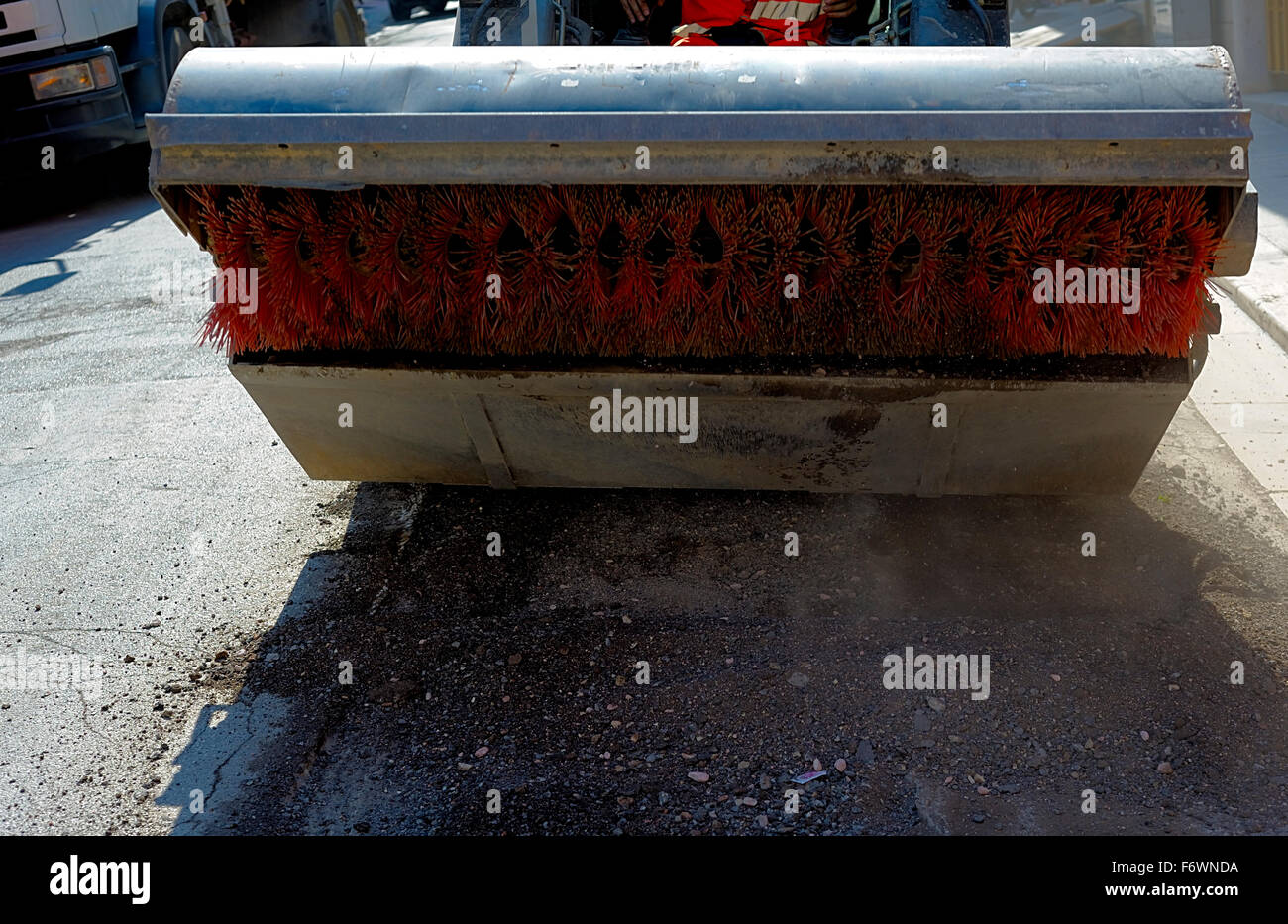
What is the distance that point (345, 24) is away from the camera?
432 inches

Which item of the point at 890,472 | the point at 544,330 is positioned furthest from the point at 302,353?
the point at 890,472

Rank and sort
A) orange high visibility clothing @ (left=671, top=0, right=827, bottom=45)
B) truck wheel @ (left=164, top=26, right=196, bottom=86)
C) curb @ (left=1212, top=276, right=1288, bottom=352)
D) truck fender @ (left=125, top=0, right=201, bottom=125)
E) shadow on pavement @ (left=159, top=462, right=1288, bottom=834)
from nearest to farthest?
shadow on pavement @ (left=159, top=462, right=1288, bottom=834)
orange high visibility clothing @ (left=671, top=0, right=827, bottom=45)
curb @ (left=1212, top=276, right=1288, bottom=352)
truck fender @ (left=125, top=0, right=201, bottom=125)
truck wheel @ (left=164, top=26, right=196, bottom=86)

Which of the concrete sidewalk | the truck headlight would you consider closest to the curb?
the concrete sidewalk

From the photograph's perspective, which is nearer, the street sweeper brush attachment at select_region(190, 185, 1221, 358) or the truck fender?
the street sweeper brush attachment at select_region(190, 185, 1221, 358)

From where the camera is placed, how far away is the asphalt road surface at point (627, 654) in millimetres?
2605

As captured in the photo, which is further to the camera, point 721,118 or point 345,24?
point 345,24

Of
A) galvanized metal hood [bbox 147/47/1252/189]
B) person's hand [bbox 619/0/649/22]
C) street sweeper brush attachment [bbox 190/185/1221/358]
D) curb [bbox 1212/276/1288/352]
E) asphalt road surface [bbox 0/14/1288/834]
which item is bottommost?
curb [bbox 1212/276/1288/352]

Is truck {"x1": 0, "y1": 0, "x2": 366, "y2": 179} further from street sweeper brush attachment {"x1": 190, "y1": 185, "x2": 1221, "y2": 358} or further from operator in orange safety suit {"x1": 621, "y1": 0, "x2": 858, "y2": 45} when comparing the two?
street sweeper brush attachment {"x1": 190, "y1": 185, "x2": 1221, "y2": 358}

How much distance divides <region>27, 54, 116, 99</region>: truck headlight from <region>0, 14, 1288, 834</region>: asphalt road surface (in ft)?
14.2

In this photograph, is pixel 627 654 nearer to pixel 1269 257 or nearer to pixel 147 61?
pixel 1269 257

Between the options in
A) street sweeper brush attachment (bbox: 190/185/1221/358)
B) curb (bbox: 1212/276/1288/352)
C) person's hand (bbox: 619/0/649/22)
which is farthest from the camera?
curb (bbox: 1212/276/1288/352)

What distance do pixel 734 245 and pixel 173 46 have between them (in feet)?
24.6

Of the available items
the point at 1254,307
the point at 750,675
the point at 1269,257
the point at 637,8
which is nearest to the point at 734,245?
the point at 750,675

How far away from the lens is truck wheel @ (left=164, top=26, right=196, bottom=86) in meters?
8.56
